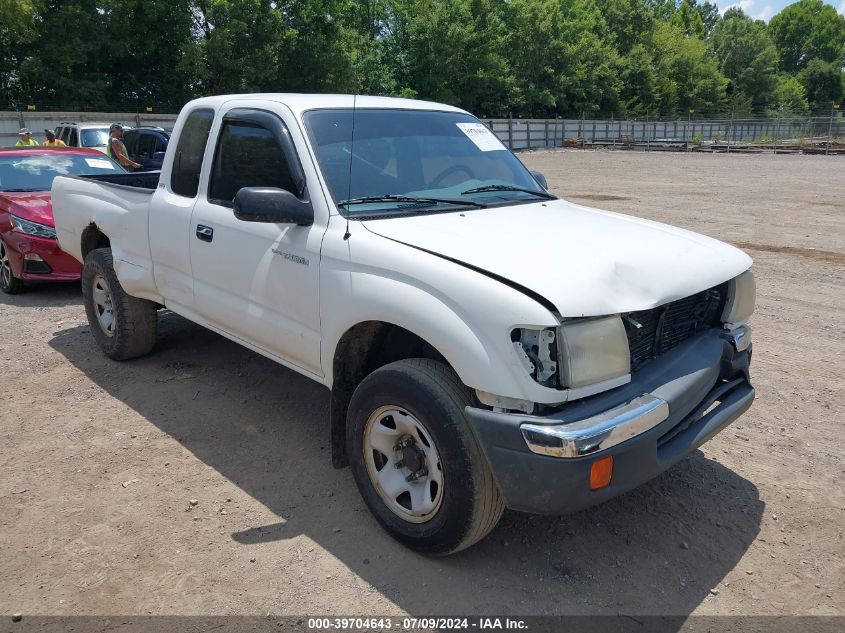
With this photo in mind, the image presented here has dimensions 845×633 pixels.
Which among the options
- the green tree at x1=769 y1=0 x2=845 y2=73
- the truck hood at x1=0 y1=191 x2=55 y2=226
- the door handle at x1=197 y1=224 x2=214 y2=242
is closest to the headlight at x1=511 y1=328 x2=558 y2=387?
the door handle at x1=197 y1=224 x2=214 y2=242

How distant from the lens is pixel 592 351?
276cm

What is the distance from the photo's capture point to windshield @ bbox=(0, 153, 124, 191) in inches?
336

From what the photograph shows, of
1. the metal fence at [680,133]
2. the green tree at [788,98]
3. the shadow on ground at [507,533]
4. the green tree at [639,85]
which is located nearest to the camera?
the shadow on ground at [507,533]

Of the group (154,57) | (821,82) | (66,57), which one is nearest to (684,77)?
(821,82)

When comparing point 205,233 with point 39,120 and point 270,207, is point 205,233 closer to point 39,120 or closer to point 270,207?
point 270,207

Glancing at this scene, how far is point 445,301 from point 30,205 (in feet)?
22.4

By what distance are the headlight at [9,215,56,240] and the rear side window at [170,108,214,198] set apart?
378 cm

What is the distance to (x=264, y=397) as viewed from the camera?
16.7 feet

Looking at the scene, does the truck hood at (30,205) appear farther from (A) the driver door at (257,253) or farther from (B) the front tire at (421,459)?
(B) the front tire at (421,459)

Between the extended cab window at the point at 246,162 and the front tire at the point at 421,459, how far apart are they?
1328 millimetres

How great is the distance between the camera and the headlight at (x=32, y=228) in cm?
768

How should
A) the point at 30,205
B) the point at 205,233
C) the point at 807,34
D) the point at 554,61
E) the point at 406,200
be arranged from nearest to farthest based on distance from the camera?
the point at 406,200 → the point at 205,233 → the point at 30,205 → the point at 554,61 → the point at 807,34

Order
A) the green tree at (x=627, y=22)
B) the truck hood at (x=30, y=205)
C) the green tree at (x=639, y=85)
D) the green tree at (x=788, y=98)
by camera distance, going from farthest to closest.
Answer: the green tree at (x=788, y=98) < the green tree at (x=627, y=22) < the green tree at (x=639, y=85) < the truck hood at (x=30, y=205)

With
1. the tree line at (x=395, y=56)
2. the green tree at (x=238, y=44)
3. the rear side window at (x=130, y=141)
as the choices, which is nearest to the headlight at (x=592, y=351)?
the tree line at (x=395, y=56)
